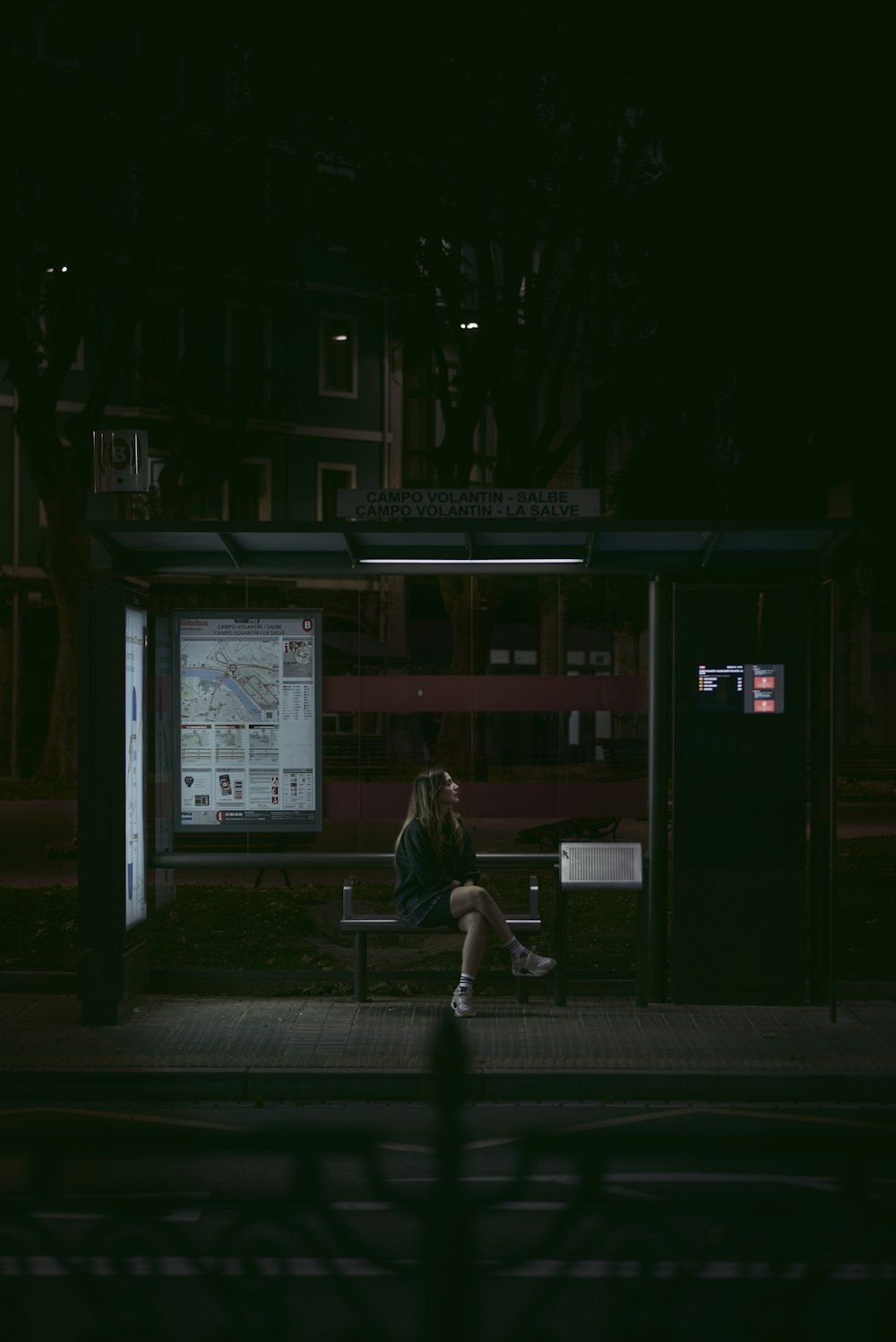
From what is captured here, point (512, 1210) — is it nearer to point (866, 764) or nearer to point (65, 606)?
point (65, 606)

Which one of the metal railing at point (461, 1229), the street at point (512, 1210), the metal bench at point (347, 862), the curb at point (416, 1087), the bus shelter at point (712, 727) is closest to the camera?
the metal railing at point (461, 1229)

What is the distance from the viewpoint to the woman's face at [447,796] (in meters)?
9.43

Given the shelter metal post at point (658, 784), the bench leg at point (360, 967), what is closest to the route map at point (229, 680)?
the bench leg at point (360, 967)

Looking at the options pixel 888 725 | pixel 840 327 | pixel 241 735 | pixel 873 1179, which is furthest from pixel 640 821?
pixel 888 725

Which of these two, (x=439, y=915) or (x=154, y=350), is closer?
(x=439, y=915)

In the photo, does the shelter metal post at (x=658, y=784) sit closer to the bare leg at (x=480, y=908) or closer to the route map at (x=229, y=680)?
the bare leg at (x=480, y=908)

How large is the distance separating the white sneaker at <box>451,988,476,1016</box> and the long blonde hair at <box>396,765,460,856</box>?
819 mm

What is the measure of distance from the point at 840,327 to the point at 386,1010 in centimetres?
699

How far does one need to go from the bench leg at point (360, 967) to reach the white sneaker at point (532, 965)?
929 millimetres

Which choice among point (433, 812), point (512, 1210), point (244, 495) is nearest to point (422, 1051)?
point (433, 812)

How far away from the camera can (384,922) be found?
9.62 metres

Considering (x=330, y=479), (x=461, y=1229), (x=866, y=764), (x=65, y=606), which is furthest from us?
(x=330, y=479)

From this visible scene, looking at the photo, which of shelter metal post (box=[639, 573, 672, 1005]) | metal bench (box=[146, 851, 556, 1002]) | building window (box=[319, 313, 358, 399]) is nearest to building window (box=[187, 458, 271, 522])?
building window (box=[319, 313, 358, 399])

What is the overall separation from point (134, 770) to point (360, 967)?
1.81 meters
